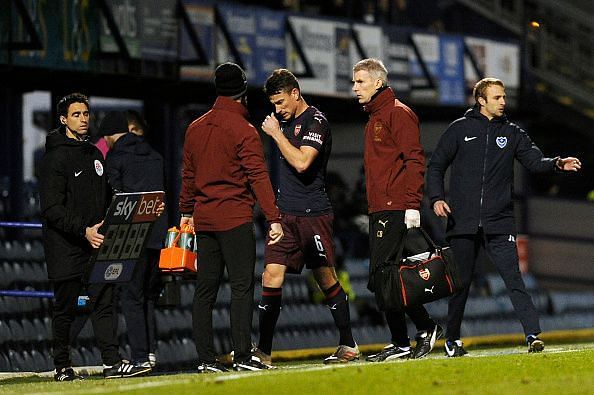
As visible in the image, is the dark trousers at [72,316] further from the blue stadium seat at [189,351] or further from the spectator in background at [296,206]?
the blue stadium seat at [189,351]

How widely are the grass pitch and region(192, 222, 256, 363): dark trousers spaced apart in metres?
0.49

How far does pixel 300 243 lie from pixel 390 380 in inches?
98.6

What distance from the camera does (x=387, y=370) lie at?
11.6 metres

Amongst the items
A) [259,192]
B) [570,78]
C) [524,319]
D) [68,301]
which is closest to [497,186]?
[524,319]

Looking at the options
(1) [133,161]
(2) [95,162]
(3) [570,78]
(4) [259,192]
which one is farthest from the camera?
(3) [570,78]

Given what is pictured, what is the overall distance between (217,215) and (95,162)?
1196 millimetres

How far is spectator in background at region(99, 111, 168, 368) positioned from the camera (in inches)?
553

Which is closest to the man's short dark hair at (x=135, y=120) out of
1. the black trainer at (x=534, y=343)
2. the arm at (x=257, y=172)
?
the arm at (x=257, y=172)

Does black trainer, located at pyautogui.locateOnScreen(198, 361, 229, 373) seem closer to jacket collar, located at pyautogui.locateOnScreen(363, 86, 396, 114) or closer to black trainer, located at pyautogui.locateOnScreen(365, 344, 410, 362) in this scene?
black trainer, located at pyautogui.locateOnScreen(365, 344, 410, 362)

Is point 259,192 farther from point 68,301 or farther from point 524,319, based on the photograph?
point 524,319

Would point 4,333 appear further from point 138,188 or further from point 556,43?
point 556,43

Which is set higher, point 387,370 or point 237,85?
point 237,85

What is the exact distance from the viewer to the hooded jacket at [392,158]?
13.0 metres

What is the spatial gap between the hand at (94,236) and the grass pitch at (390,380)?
3.16 feet
